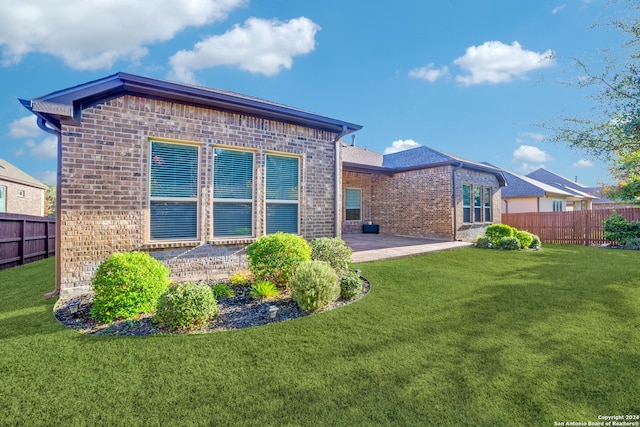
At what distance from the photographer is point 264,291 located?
197 inches

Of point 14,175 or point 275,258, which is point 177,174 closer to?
point 275,258

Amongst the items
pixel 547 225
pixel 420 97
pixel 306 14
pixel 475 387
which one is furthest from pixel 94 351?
pixel 547 225

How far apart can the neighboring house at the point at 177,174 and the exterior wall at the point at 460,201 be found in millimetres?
8386

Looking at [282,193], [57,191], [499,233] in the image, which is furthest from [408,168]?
[57,191]

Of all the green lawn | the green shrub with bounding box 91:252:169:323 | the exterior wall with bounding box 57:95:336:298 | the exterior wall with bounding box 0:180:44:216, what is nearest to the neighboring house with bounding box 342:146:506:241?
the exterior wall with bounding box 57:95:336:298

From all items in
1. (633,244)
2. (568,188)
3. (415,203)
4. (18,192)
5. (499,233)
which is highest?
(568,188)

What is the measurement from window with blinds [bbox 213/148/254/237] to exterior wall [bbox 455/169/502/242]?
33.6ft

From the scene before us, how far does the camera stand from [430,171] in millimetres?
13742

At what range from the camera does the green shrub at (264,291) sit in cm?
501

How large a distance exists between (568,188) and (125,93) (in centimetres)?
3629

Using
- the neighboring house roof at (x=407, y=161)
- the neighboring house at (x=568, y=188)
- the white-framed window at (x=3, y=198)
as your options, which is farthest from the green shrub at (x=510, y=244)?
the white-framed window at (x=3, y=198)

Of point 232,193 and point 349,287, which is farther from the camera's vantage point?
point 232,193

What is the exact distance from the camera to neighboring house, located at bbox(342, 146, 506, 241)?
1314cm

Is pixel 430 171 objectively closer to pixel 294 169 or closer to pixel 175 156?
pixel 294 169
